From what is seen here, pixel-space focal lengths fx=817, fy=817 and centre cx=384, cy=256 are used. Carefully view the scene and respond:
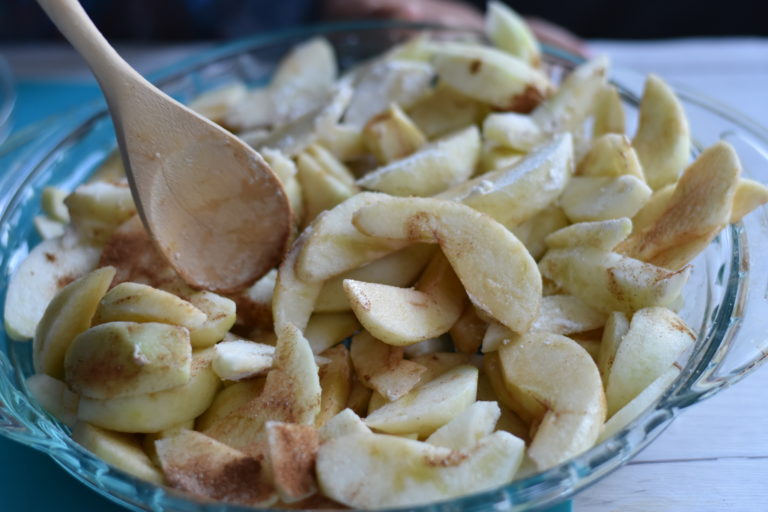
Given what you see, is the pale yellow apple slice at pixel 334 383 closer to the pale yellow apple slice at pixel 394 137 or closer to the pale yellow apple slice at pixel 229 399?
the pale yellow apple slice at pixel 229 399

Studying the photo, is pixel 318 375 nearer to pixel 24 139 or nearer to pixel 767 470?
pixel 767 470

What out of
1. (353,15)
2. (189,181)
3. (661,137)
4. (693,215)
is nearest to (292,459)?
(189,181)

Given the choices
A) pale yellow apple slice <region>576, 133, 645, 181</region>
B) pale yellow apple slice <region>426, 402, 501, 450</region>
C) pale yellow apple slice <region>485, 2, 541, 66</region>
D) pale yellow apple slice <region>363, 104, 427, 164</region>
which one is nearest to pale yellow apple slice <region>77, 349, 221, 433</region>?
pale yellow apple slice <region>426, 402, 501, 450</region>

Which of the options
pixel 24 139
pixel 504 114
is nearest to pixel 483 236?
pixel 504 114

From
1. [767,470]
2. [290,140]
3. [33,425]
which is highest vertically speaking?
[290,140]

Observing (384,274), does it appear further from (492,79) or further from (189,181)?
(492,79)

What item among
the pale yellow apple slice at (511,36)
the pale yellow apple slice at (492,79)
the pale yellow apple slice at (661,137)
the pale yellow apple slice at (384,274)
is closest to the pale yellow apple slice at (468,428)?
the pale yellow apple slice at (384,274)

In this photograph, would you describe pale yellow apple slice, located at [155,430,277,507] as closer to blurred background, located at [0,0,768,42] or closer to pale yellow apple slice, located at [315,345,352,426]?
pale yellow apple slice, located at [315,345,352,426]
